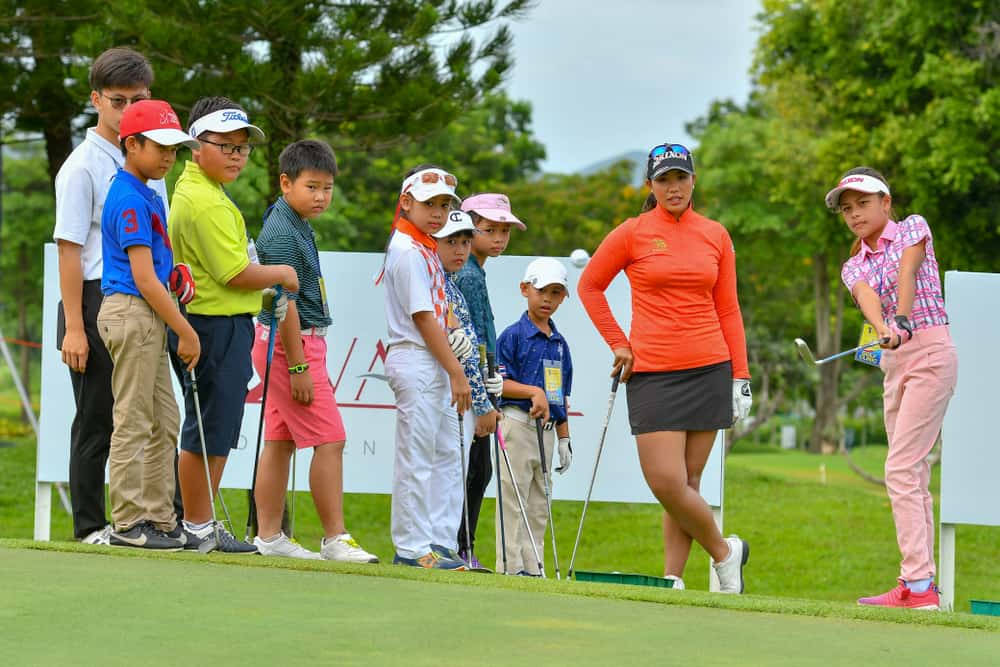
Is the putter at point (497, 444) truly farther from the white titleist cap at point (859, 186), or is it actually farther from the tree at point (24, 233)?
the tree at point (24, 233)

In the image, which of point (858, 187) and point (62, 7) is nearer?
point (858, 187)

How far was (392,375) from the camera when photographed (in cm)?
564

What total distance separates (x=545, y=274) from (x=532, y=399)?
1.97 ft

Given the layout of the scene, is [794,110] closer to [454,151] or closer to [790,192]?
[790,192]

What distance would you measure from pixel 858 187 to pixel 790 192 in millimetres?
22977

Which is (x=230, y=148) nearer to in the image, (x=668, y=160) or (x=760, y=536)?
(x=668, y=160)

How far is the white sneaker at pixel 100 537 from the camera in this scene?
5.20 meters

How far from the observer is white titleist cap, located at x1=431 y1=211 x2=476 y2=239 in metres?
5.94

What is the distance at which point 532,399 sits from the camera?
664 centimetres

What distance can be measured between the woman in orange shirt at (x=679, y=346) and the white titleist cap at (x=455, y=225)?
558mm

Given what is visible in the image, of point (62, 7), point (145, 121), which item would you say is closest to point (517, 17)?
point (62, 7)

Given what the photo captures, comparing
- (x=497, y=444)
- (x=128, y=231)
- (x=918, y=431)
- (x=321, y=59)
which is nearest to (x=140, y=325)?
(x=128, y=231)

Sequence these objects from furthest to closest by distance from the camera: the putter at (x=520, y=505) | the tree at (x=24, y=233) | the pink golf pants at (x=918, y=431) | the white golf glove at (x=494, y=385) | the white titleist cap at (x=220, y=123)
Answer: the tree at (x=24, y=233) → the putter at (x=520, y=505) → the white golf glove at (x=494, y=385) → the pink golf pants at (x=918, y=431) → the white titleist cap at (x=220, y=123)

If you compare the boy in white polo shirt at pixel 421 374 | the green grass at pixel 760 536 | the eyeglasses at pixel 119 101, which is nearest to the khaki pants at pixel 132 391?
the eyeglasses at pixel 119 101
